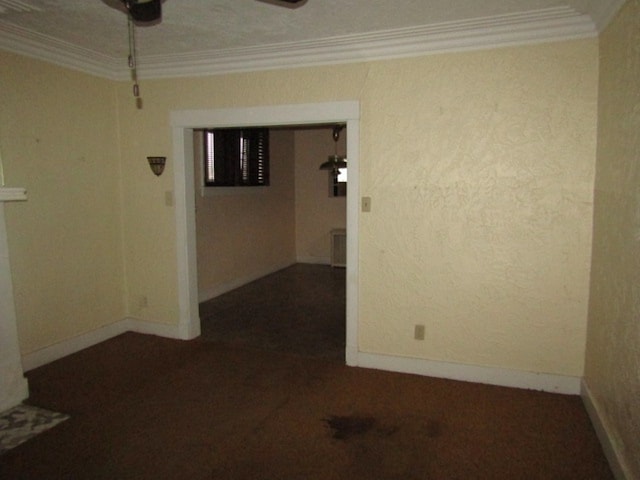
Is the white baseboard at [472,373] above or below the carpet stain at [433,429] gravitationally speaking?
above

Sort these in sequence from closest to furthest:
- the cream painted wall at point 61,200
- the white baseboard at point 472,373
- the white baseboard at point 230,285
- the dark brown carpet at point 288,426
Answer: the dark brown carpet at point 288,426, the white baseboard at point 472,373, the cream painted wall at point 61,200, the white baseboard at point 230,285

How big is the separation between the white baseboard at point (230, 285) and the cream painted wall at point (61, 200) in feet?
4.16

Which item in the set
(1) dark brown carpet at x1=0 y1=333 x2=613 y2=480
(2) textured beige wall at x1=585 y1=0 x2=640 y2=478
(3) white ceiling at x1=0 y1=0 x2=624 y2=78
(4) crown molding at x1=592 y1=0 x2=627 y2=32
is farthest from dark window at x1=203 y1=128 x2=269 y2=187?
(2) textured beige wall at x1=585 y1=0 x2=640 y2=478

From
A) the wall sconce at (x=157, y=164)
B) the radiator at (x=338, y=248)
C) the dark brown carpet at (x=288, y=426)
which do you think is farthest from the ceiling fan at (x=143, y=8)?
the radiator at (x=338, y=248)

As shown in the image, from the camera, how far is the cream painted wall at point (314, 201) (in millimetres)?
7785

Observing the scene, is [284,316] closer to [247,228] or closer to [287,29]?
[247,228]

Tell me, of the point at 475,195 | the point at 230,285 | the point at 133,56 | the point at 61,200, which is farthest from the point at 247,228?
the point at 475,195

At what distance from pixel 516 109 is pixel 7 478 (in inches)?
137

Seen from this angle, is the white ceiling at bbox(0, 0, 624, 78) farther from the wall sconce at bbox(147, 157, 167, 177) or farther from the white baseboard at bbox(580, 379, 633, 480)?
the white baseboard at bbox(580, 379, 633, 480)

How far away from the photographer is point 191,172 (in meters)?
3.89

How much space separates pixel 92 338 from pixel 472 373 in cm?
313

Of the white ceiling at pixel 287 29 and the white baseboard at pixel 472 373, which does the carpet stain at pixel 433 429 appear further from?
the white ceiling at pixel 287 29

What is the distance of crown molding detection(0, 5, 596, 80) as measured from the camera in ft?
8.76

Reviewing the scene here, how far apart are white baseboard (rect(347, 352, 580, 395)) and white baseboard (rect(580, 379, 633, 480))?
142mm
